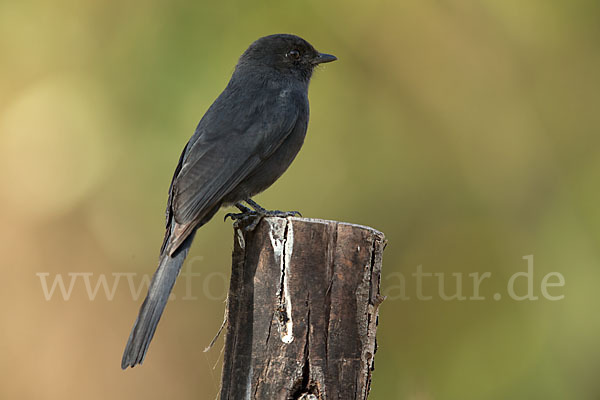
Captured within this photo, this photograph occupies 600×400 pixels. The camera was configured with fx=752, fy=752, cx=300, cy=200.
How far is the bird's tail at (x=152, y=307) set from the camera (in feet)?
12.2

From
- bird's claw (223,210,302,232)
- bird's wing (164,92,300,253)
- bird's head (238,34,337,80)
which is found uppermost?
bird's head (238,34,337,80)

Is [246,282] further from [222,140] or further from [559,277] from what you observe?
[559,277]

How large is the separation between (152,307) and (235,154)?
44.2 inches

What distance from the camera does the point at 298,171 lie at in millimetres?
7879

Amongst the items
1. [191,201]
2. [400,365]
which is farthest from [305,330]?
[400,365]

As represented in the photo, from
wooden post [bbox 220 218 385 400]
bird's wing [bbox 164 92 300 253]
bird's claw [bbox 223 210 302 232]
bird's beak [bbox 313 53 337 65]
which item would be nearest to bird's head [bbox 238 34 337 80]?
bird's beak [bbox 313 53 337 65]

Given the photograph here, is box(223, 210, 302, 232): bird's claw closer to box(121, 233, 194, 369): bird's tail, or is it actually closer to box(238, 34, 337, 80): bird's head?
box(121, 233, 194, 369): bird's tail

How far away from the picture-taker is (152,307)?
3891 millimetres

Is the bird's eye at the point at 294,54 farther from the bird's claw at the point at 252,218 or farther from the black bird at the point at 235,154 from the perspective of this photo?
the bird's claw at the point at 252,218

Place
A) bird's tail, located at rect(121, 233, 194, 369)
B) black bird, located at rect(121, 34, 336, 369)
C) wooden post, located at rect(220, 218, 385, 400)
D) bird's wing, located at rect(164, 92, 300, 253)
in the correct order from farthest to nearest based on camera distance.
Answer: bird's wing, located at rect(164, 92, 300, 253) → black bird, located at rect(121, 34, 336, 369) → bird's tail, located at rect(121, 233, 194, 369) → wooden post, located at rect(220, 218, 385, 400)

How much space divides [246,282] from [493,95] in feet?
17.7

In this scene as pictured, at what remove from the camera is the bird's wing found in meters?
4.30

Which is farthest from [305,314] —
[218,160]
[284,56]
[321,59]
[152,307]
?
[321,59]

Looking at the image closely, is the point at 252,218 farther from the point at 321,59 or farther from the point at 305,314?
the point at 321,59
